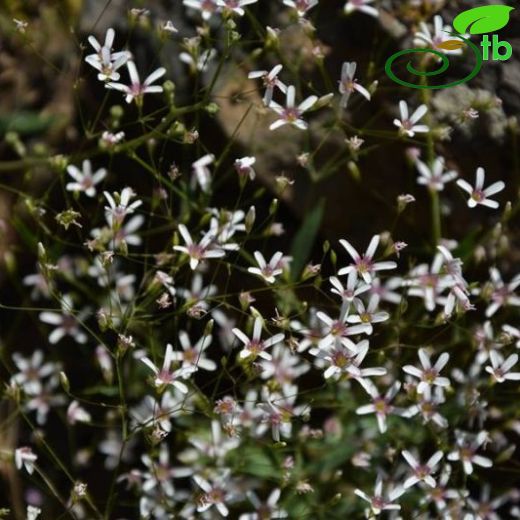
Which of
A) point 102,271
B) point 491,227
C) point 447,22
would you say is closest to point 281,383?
point 102,271

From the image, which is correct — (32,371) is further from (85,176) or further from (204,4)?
(204,4)

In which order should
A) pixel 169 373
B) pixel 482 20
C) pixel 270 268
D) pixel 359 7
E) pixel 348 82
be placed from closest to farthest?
pixel 169 373
pixel 270 268
pixel 348 82
pixel 359 7
pixel 482 20

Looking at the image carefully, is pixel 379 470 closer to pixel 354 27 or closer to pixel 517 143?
pixel 517 143

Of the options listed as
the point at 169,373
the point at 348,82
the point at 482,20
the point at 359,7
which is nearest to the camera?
the point at 169,373

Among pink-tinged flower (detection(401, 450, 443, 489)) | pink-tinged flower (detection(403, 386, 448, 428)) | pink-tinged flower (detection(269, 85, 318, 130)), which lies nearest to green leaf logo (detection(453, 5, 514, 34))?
pink-tinged flower (detection(269, 85, 318, 130))

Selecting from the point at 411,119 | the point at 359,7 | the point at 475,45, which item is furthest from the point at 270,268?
the point at 475,45
